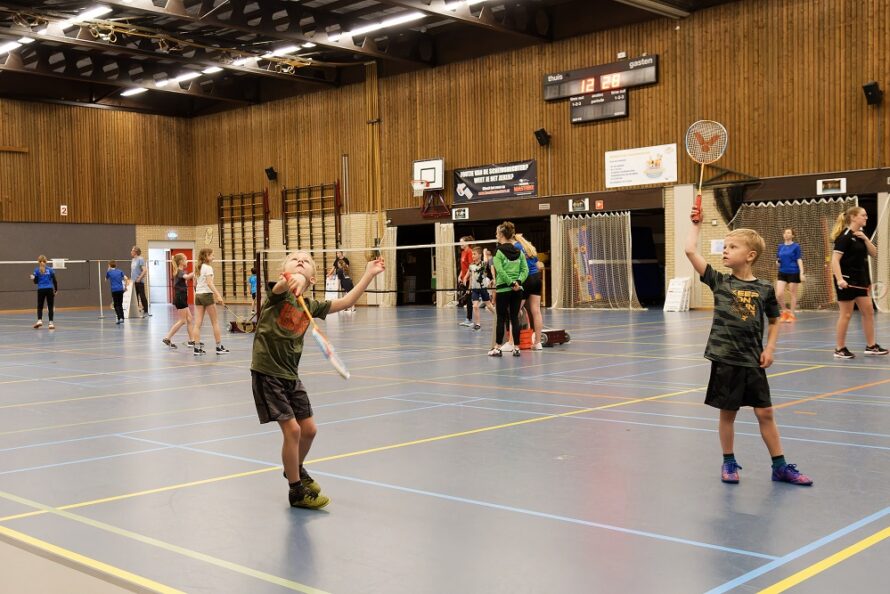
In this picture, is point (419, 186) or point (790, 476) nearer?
point (790, 476)

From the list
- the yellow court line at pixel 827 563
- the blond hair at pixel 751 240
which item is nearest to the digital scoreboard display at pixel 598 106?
the blond hair at pixel 751 240

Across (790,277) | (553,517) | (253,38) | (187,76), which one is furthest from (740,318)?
(187,76)

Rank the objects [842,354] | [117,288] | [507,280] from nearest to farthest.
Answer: [842,354]
[507,280]
[117,288]

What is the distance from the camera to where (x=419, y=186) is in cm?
3206

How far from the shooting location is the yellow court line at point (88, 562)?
369 cm

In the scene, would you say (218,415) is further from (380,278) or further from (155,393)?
(380,278)

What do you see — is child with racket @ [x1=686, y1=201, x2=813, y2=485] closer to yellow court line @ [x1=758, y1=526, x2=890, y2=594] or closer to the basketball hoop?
yellow court line @ [x1=758, y1=526, x2=890, y2=594]

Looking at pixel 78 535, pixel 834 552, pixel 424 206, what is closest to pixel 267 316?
pixel 78 535

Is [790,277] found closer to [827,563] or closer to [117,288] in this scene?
[827,563]

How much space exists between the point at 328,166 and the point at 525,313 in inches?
846

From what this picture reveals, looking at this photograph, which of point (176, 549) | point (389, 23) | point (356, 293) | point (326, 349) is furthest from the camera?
point (389, 23)

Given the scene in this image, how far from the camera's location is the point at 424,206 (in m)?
32.5

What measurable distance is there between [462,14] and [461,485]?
2290 cm

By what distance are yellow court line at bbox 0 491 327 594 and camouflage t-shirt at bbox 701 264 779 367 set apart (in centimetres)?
297
